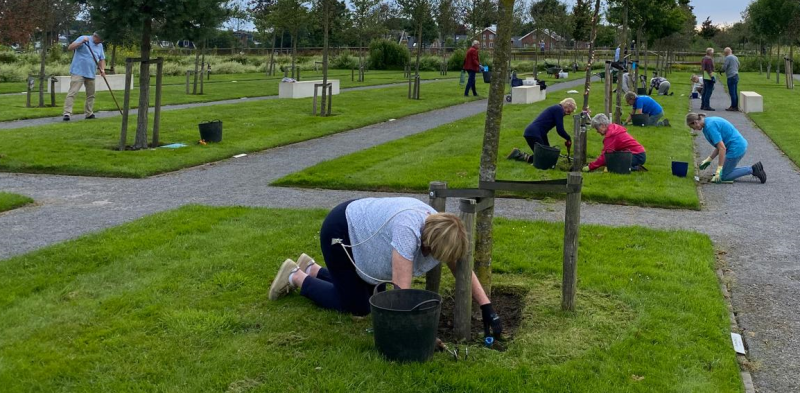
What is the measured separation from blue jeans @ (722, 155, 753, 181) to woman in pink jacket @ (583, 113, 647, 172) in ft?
3.99

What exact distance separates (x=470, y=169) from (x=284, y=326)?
24.2 ft

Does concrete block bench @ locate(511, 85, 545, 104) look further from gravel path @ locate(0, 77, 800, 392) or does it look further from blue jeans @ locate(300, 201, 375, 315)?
blue jeans @ locate(300, 201, 375, 315)

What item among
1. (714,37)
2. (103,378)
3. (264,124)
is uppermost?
(714,37)

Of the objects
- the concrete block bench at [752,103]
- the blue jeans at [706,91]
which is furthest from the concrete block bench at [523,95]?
the concrete block bench at [752,103]

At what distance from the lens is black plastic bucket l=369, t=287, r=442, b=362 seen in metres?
4.86

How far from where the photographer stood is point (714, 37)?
8619cm

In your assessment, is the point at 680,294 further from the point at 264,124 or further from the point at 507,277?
the point at 264,124

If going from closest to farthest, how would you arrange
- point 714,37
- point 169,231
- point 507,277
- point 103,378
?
point 103,378, point 507,277, point 169,231, point 714,37

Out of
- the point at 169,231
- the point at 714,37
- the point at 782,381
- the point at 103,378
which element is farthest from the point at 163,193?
the point at 714,37

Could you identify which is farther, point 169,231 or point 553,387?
point 169,231

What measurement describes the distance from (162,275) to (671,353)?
4089 mm

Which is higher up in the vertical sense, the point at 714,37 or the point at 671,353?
the point at 714,37

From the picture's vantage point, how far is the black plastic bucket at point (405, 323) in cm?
486

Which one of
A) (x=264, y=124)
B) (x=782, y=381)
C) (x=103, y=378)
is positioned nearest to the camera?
(x=103, y=378)
